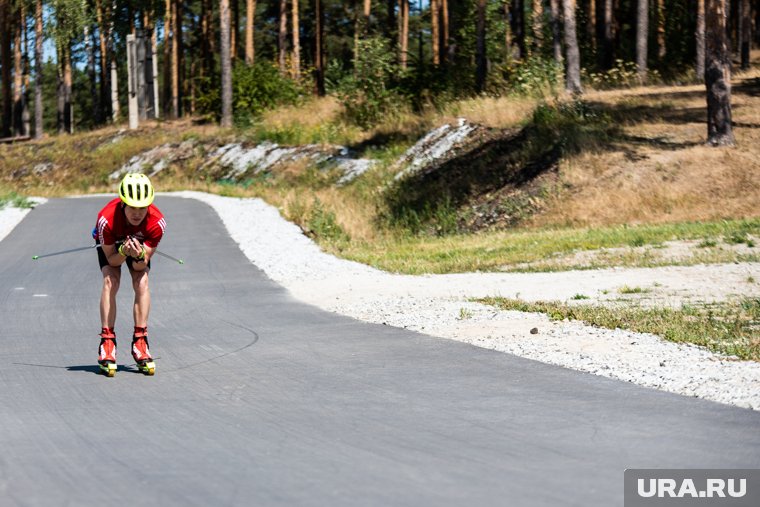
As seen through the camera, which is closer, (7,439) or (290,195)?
(7,439)

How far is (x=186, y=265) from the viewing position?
63.6 feet

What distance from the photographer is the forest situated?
121 ft

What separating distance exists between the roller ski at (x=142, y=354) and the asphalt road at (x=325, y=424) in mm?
132

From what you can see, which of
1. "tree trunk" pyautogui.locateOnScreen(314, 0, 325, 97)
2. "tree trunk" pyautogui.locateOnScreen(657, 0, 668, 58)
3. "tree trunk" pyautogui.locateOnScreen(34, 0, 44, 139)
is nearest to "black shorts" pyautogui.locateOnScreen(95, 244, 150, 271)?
"tree trunk" pyautogui.locateOnScreen(657, 0, 668, 58)

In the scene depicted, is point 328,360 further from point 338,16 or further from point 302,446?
point 338,16

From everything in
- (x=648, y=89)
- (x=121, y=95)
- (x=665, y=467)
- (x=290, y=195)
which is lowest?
(x=665, y=467)

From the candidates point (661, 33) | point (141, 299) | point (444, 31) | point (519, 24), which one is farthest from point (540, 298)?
point (444, 31)

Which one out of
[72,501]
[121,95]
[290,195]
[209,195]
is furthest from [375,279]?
[121,95]

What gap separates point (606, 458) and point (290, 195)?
25779mm

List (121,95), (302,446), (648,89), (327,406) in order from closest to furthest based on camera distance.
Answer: (302,446) → (327,406) → (648,89) → (121,95)

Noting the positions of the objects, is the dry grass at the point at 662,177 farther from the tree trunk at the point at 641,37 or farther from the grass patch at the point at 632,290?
the tree trunk at the point at 641,37

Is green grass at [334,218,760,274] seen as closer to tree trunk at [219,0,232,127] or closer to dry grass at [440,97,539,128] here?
dry grass at [440,97,539,128]

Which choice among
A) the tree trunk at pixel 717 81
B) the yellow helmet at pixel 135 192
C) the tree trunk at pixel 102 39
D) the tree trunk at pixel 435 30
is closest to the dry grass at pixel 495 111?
the tree trunk at pixel 717 81

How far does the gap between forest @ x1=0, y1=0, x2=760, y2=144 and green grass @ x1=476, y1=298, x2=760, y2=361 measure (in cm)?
1495
